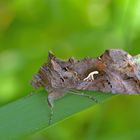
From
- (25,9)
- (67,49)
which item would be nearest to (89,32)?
(67,49)

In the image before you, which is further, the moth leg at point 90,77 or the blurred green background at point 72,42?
the blurred green background at point 72,42

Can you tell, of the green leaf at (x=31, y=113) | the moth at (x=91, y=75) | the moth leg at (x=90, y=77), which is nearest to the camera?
the green leaf at (x=31, y=113)

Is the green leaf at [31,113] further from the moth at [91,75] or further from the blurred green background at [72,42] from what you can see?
the blurred green background at [72,42]

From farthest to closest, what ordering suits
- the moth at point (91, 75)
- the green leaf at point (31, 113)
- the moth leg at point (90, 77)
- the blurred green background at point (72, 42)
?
the blurred green background at point (72, 42), the moth leg at point (90, 77), the moth at point (91, 75), the green leaf at point (31, 113)

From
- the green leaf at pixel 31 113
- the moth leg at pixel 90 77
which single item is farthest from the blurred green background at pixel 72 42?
the green leaf at pixel 31 113

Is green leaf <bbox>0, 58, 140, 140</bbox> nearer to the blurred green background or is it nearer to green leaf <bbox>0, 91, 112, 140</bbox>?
green leaf <bbox>0, 91, 112, 140</bbox>

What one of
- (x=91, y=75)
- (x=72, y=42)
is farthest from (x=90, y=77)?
(x=72, y=42)
